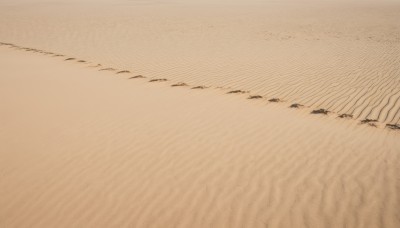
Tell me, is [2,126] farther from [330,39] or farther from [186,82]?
[330,39]

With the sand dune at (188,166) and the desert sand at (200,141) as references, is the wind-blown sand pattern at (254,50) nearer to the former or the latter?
the desert sand at (200,141)

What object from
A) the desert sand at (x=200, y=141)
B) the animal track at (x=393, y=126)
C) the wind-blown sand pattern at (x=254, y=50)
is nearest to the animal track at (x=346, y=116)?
the desert sand at (x=200, y=141)

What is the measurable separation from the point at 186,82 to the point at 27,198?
18.5ft

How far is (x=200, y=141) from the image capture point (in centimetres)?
496

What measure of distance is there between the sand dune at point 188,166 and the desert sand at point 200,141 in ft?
0.07

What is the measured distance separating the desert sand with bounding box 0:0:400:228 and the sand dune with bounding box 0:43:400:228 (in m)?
0.02

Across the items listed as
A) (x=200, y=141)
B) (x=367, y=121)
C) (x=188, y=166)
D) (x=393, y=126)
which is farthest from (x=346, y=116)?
(x=188, y=166)

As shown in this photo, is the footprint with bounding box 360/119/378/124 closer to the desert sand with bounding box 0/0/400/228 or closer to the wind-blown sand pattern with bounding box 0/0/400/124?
the desert sand with bounding box 0/0/400/228

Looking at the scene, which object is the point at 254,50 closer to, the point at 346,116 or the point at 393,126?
the point at 346,116

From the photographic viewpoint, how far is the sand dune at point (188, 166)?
340cm

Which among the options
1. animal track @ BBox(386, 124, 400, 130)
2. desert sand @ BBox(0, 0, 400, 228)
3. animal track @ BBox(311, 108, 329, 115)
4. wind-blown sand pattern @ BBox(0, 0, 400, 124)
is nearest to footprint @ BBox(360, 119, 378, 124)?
desert sand @ BBox(0, 0, 400, 228)

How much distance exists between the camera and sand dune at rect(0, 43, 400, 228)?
340cm

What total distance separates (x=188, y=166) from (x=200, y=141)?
77cm

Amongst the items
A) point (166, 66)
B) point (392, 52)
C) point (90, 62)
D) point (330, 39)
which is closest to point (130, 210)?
point (166, 66)
